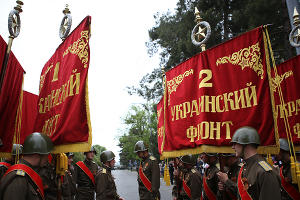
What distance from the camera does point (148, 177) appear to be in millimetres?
6414

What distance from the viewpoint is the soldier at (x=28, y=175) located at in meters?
2.56

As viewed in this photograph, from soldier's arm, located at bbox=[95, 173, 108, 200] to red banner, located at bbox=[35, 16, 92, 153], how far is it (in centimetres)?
204

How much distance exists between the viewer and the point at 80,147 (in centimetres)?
332

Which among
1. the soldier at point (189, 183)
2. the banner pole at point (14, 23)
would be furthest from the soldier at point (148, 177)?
the banner pole at point (14, 23)

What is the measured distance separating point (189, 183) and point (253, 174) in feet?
10.4

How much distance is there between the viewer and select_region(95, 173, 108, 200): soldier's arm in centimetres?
545

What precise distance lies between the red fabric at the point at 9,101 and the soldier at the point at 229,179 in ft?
10.7

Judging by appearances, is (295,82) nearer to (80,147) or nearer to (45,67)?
(80,147)

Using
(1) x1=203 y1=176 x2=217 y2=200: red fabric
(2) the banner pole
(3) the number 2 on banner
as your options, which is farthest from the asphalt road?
(2) the banner pole

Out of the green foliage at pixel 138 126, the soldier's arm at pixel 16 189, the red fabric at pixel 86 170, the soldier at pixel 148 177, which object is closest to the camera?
the soldier's arm at pixel 16 189

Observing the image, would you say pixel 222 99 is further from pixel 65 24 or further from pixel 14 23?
pixel 14 23

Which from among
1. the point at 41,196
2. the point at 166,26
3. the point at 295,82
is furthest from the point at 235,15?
the point at 41,196

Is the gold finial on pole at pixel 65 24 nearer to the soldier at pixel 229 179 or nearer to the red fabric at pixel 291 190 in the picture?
the soldier at pixel 229 179

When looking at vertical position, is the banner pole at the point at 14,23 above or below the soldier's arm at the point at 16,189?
above
